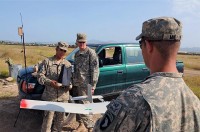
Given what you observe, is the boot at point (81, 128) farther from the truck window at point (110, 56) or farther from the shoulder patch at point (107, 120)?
the shoulder patch at point (107, 120)

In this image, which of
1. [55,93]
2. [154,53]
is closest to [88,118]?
[55,93]

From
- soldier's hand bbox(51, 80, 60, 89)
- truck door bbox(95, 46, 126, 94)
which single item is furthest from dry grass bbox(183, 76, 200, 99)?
soldier's hand bbox(51, 80, 60, 89)

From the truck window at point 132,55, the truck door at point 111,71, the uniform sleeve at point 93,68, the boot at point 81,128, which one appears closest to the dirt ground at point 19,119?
the boot at point 81,128

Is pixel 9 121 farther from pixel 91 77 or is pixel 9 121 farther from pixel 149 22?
pixel 149 22

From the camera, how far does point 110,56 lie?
7.85 meters

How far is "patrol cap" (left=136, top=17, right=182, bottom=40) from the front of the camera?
56.4 inches

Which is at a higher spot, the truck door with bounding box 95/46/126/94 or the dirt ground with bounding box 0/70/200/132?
the truck door with bounding box 95/46/126/94

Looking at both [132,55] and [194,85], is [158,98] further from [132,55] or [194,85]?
[194,85]

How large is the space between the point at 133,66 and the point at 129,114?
253 inches

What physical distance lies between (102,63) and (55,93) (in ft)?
7.47

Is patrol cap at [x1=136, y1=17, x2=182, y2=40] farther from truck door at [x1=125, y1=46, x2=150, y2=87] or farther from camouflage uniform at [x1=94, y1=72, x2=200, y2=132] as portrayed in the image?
truck door at [x1=125, y1=46, x2=150, y2=87]

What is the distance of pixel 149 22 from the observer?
4.85 ft

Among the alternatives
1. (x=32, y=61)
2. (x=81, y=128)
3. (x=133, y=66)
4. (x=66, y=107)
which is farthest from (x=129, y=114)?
(x=32, y=61)

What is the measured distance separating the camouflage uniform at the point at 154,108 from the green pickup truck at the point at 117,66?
5.56 metres
